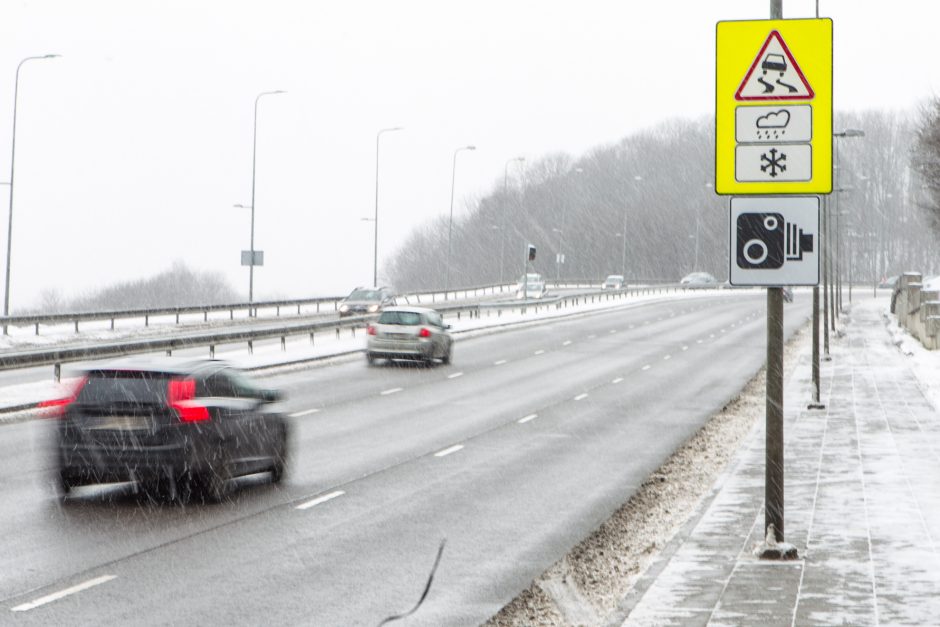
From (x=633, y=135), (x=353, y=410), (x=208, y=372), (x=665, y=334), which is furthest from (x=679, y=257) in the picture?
(x=208, y=372)

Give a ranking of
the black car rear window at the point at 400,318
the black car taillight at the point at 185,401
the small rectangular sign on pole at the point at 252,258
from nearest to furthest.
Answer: the black car taillight at the point at 185,401 → the black car rear window at the point at 400,318 → the small rectangular sign on pole at the point at 252,258

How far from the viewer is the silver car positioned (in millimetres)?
A: 35562

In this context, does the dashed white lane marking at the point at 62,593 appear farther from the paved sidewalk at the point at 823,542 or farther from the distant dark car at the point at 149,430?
the paved sidewalk at the point at 823,542

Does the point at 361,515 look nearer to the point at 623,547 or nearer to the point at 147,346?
the point at 623,547

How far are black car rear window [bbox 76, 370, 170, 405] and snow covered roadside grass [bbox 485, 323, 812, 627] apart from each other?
4.54 metres

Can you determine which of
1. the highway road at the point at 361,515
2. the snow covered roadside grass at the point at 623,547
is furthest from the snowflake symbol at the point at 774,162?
the highway road at the point at 361,515

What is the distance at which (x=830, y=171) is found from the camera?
33.0 ft

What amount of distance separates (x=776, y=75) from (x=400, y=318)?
2673 cm

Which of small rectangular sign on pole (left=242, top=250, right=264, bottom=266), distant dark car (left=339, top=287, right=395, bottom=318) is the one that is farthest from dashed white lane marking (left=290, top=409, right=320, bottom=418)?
small rectangular sign on pole (left=242, top=250, right=264, bottom=266)

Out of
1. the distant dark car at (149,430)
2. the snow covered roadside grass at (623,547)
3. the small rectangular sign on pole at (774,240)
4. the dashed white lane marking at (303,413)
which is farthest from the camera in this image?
the dashed white lane marking at (303,413)

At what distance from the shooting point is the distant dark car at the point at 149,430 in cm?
1314

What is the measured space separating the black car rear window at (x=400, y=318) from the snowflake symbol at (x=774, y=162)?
26.2 m

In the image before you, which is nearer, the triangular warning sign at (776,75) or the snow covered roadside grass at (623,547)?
the snow covered roadside grass at (623,547)

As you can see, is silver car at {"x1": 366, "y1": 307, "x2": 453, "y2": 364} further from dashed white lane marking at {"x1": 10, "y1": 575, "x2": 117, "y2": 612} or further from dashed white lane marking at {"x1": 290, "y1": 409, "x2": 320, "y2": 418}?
dashed white lane marking at {"x1": 10, "y1": 575, "x2": 117, "y2": 612}
